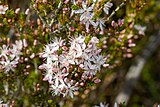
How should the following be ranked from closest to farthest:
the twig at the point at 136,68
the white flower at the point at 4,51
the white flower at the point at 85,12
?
1. the white flower at the point at 85,12
2. the white flower at the point at 4,51
3. the twig at the point at 136,68

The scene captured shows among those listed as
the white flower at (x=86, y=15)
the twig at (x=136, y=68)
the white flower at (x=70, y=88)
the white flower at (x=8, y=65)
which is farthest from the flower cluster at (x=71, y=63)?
the twig at (x=136, y=68)

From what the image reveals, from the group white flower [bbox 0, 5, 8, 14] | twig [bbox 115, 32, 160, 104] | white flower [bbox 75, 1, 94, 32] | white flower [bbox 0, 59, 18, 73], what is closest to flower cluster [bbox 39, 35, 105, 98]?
white flower [bbox 75, 1, 94, 32]

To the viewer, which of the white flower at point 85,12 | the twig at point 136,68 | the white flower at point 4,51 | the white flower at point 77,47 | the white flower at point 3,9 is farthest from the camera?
the twig at point 136,68

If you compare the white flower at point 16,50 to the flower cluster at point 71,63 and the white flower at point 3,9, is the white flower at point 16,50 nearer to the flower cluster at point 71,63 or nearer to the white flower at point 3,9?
the white flower at point 3,9

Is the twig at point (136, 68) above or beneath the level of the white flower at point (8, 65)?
above

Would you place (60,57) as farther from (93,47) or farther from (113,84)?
(113,84)

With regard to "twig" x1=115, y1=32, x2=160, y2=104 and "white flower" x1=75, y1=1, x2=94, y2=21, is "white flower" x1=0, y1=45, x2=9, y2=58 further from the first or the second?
"twig" x1=115, y1=32, x2=160, y2=104

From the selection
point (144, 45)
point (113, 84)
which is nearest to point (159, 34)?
point (144, 45)
